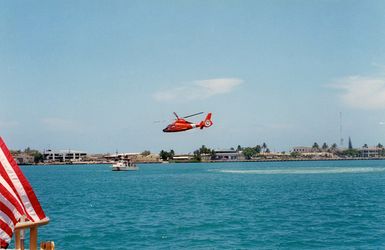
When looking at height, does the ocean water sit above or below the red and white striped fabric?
below

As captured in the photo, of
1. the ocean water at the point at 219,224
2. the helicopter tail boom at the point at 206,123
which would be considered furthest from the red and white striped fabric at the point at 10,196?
the helicopter tail boom at the point at 206,123

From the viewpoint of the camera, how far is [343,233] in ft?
128

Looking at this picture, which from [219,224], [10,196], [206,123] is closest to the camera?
[10,196]

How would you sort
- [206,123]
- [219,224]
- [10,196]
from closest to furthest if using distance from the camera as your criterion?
[10,196] → [219,224] → [206,123]

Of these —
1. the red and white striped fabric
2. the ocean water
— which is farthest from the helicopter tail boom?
the red and white striped fabric

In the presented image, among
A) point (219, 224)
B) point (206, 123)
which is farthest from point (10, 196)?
point (206, 123)

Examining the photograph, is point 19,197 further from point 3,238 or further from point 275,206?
point 275,206

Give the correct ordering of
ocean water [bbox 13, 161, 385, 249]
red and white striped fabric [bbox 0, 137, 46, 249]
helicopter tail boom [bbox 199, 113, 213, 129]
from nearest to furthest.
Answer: red and white striped fabric [bbox 0, 137, 46, 249] < ocean water [bbox 13, 161, 385, 249] < helicopter tail boom [bbox 199, 113, 213, 129]

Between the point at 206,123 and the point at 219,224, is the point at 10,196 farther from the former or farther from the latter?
the point at 206,123

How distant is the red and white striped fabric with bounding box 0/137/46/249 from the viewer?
7391mm

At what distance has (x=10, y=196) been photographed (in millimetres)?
7445

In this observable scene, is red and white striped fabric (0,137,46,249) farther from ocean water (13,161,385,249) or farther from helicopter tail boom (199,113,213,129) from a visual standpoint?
helicopter tail boom (199,113,213,129)

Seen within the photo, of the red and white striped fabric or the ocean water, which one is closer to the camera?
the red and white striped fabric

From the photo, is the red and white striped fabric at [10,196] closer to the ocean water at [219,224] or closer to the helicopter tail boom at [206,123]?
the ocean water at [219,224]
